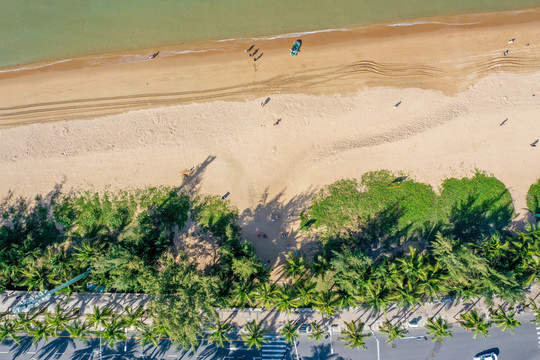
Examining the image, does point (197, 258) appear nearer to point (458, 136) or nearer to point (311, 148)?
point (311, 148)

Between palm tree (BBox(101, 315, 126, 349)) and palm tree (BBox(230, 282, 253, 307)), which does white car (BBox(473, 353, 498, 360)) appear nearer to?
palm tree (BBox(230, 282, 253, 307))

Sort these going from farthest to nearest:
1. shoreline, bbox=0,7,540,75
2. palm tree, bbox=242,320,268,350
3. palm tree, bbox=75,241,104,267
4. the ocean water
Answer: the ocean water
shoreline, bbox=0,7,540,75
palm tree, bbox=75,241,104,267
palm tree, bbox=242,320,268,350

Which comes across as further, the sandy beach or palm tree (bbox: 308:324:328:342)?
the sandy beach

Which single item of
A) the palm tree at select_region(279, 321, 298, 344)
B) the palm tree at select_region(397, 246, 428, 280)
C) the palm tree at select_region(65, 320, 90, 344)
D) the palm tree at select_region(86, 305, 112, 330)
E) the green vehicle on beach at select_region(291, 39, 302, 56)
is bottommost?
the palm tree at select_region(65, 320, 90, 344)

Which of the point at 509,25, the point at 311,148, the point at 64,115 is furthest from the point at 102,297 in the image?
the point at 509,25

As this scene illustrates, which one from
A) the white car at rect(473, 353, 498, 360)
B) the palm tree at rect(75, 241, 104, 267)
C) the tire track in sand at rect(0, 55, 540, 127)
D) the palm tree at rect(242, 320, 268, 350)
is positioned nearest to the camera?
the palm tree at rect(242, 320, 268, 350)

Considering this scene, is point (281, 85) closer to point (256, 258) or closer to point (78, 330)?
point (256, 258)

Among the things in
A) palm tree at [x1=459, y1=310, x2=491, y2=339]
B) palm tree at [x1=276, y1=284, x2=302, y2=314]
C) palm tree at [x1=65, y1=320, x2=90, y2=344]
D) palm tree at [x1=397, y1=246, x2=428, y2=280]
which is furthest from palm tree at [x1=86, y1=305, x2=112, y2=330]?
palm tree at [x1=459, y1=310, x2=491, y2=339]

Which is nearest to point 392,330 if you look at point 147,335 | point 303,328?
point 303,328
